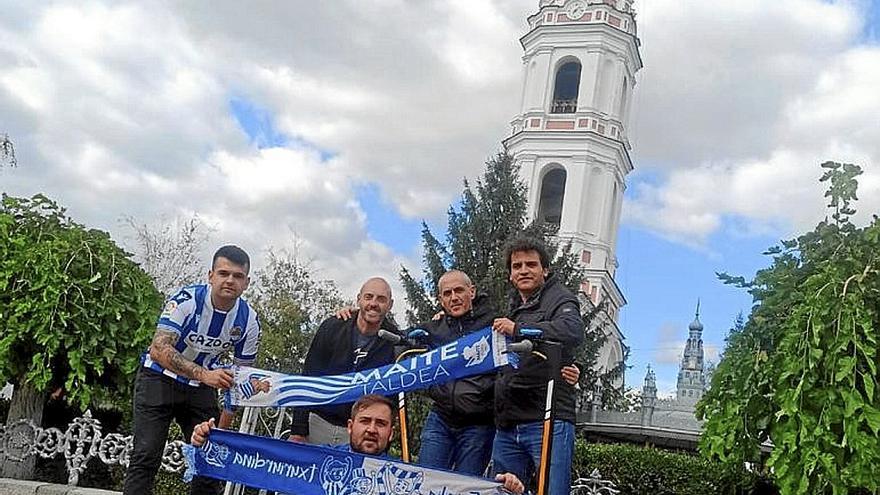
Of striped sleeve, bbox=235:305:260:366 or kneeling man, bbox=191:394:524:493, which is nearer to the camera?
kneeling man, bbox=191:394:524:493

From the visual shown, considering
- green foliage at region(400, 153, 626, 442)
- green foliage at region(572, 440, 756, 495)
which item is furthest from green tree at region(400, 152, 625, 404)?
green foliage at region(572, 440, 756, 495)

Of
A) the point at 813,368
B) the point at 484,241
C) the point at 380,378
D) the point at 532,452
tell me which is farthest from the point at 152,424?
the point at 484,241

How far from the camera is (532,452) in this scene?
14.5 ft

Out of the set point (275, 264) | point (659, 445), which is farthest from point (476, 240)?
point (275, 264)

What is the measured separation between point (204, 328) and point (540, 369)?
1.76m

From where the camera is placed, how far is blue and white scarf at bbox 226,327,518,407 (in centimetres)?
422

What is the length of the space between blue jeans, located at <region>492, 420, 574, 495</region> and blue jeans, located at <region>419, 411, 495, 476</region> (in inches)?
6.3

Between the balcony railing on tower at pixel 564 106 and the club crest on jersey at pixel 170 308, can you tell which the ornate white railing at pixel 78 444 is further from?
the balcony railing on tower at pixel 564 106

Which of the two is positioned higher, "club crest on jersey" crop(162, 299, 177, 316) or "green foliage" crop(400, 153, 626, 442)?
A: "green foliage" crop(400, 153, 626, 442)

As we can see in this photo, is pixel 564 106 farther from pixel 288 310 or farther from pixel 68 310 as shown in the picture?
pixel 68 310

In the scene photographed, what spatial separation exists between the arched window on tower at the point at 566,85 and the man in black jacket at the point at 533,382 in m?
26.7

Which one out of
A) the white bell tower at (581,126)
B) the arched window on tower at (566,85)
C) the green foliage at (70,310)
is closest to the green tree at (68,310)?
the green foliage at (70,310)

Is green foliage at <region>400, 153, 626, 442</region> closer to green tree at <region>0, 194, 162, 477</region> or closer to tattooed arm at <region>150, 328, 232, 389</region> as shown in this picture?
green tree at <region>0, 194, 162, 477</region>

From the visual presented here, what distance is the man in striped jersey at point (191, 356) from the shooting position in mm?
4566
